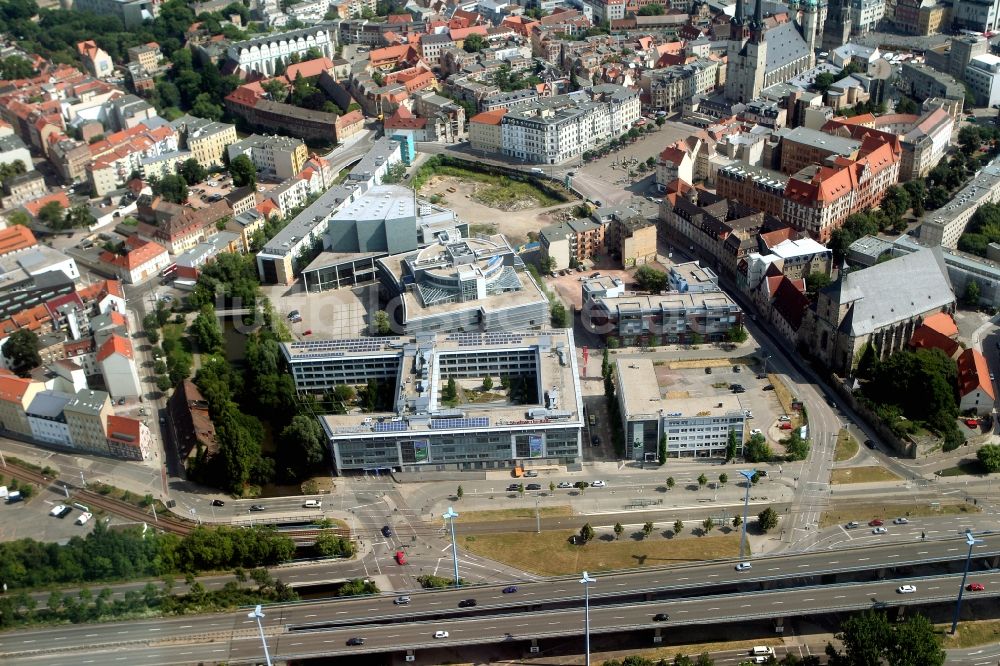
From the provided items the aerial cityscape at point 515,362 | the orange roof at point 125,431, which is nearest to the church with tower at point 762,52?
the aerial cityscape at point 515,362

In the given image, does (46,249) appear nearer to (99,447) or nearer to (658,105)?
(99,447)

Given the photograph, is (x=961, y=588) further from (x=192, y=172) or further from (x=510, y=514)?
(x=192, y=172)

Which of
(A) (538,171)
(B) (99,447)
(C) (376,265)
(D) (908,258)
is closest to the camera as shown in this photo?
(B) (99,447)

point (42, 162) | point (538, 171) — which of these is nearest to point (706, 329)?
point (538, 171)

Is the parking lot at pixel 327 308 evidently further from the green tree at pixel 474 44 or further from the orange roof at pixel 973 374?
the green tree at pixel 474 44

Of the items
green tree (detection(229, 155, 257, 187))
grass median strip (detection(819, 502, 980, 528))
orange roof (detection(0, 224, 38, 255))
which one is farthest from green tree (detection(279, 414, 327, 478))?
green tree (detection(229, 155, 257, 187))

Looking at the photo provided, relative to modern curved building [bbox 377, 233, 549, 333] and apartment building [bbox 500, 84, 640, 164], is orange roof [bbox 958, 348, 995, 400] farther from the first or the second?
apartment building [bbox 500, 84, 640, 164]

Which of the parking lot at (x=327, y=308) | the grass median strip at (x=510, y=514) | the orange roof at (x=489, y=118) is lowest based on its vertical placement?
the grass median strip at (x=510, y=514)
